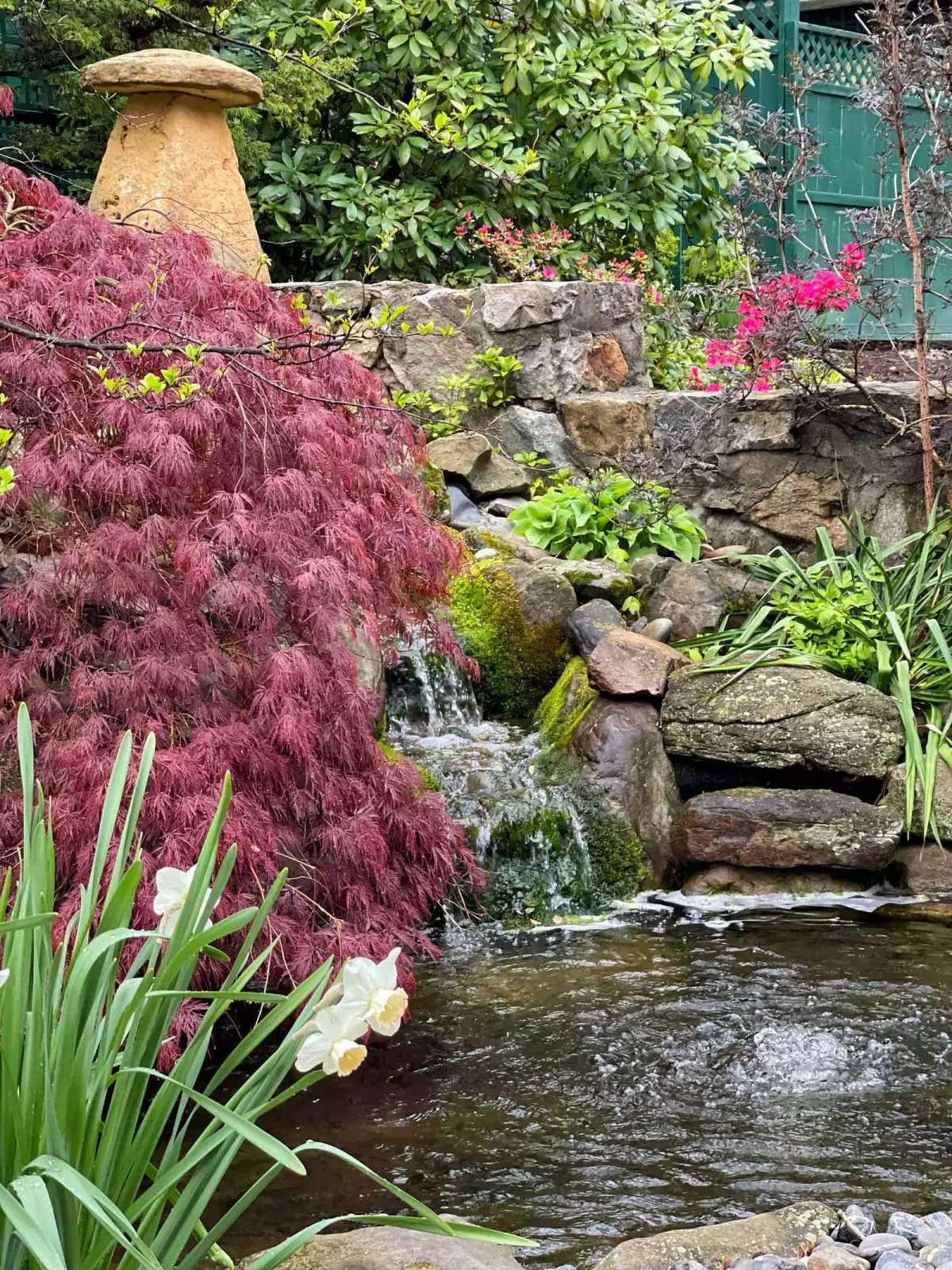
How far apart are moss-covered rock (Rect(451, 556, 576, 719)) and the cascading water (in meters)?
0.34

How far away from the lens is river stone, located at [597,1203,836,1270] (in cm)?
277

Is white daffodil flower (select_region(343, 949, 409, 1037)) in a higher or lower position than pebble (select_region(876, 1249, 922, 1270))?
higher

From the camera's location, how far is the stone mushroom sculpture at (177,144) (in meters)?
6.77

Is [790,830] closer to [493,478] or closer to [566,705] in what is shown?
[566,705]

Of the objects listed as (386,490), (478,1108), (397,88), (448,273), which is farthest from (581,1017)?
(397,88)

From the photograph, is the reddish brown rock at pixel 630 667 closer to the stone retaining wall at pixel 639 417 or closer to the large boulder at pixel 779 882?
the large boulder at pixel 779 882

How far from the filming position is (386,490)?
4.52 m

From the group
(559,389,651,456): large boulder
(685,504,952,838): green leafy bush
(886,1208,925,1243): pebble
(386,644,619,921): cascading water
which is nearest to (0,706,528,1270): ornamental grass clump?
(886,1208,925,1243): pebble

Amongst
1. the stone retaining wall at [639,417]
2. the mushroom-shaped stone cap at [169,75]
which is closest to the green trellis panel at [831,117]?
the stone retaining wall at [639,417]

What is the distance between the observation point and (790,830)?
579 centimetres

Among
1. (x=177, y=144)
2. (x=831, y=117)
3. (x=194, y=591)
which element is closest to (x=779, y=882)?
(x=194, y=591)

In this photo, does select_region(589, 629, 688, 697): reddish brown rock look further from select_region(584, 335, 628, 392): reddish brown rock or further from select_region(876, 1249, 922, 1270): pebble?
select_region(876, 1249, 922, 1270): pebble

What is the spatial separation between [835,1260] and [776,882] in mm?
3124

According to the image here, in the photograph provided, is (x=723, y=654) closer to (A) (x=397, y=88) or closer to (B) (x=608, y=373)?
(B) (x=608, y=373)
